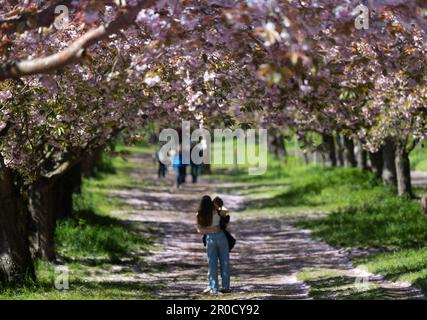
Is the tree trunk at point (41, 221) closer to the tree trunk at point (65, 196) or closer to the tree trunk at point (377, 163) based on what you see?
the tree trunk at point (65, 196)

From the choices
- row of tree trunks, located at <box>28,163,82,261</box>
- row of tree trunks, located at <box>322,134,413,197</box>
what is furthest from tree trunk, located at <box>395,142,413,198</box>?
row of tree trunks, located at <box>28,163,82,261</box>

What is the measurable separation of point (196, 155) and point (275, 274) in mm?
23341

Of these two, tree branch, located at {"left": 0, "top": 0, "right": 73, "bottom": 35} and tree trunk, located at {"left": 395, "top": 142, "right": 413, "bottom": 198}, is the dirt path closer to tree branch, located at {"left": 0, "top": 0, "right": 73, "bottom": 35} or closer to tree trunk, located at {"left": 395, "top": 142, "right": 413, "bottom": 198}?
tree trunk, located at {"left": 395, "top": 142, "right": 413, "bottom": 198}

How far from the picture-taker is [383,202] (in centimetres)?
2547

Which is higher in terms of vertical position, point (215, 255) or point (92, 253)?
point (215, 255)

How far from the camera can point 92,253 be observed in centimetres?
1970

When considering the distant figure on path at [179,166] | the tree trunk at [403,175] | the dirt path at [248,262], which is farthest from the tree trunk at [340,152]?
the tree trunk at [403,175]

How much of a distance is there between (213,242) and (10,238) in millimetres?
3148

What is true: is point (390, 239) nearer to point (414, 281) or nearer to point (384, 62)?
point (414, 281)

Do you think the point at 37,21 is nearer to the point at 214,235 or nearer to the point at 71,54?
the point at 71,54

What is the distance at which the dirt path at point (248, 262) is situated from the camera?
1486 cm

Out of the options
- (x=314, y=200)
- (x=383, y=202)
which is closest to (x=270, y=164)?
(x=314, y=200)

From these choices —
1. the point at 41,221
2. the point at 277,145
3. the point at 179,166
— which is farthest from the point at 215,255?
the point at 277,145

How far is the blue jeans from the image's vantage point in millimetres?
14562
